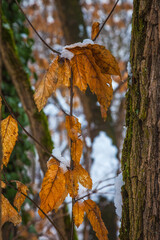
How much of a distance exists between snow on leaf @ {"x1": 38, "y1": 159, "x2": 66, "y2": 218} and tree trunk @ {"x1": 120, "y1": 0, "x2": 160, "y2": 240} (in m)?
0.24

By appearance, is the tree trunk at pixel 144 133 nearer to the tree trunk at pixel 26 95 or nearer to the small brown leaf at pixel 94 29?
the small brown leaf at pixel 94 29

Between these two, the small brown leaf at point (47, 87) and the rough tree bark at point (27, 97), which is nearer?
the small brown leaf at point (47, 87)

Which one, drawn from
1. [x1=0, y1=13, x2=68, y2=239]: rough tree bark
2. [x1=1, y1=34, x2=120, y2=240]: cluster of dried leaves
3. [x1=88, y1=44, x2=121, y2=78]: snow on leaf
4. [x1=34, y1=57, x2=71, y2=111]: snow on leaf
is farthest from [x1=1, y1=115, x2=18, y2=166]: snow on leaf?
[x1=0, y1=13, x2=68, y2=239]: rough tree bark

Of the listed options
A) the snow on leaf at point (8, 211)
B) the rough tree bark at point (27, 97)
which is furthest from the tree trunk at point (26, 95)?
the snow on leaf at point (8, 211)

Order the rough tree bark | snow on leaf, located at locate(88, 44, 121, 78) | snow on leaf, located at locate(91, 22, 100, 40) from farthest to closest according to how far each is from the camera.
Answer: the rough tree bark < snow on leaf, located at locate(91, 22, 100, 40) < snow on leaf, located at locate(88, 44, 121, 78)

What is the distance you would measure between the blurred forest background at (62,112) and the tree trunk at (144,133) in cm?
15

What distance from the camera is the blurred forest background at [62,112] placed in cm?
166

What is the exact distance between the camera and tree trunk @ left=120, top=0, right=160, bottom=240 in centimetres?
69

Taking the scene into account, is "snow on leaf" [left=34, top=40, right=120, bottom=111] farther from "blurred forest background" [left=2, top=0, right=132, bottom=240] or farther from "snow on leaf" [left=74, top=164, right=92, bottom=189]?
"snow on leaf" [left=74, top=164, right=92, bottom=189]

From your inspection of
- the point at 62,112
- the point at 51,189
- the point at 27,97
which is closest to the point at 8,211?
the point at 51,189

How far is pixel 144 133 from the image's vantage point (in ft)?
2.38

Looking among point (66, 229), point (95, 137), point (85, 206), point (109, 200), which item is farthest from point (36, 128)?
point (109, 200)

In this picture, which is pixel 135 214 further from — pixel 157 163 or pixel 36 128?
pixel 36 128

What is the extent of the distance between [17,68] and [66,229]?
1.31 meters
